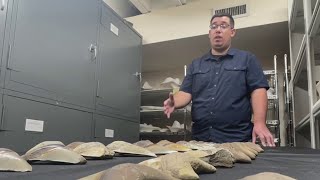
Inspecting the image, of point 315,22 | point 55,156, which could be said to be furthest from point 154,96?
point 55,156

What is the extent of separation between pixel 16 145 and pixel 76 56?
0.83 meters

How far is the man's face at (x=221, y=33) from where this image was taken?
1958 millimetres

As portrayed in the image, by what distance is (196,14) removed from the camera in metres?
3.39

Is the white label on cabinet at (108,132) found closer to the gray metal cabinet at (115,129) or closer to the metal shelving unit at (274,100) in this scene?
the gray metal cabinet at (115,129)

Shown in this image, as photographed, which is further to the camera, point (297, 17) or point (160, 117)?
point (160, 117)

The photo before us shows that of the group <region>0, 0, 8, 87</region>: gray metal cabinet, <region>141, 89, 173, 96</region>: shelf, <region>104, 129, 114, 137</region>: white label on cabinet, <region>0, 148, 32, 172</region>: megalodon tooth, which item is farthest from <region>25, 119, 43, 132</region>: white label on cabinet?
<region>141, 89, 173, 96</region>: shelf

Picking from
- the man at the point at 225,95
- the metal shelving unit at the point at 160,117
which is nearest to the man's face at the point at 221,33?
the man at the point at 225,95

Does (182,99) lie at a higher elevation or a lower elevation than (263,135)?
higher

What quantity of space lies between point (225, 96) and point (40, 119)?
45.0 inches

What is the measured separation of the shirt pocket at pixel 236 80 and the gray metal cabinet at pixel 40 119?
1117 mm

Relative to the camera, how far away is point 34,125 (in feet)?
6.17

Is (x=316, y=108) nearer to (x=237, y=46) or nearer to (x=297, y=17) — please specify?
(x=297, y=17)

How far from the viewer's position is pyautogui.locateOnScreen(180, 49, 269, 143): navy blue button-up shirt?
1808mm

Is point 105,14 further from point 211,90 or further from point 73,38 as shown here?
point 211,90
